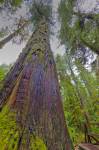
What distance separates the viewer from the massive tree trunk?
1160 mm

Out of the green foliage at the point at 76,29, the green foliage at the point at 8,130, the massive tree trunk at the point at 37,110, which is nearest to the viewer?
the green foliage at the point at 8,130

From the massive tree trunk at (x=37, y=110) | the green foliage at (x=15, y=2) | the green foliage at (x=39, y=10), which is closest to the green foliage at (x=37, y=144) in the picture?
the massive tree trunk at (x=37, y=110)

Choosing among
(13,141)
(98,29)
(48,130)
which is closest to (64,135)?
(48,130)

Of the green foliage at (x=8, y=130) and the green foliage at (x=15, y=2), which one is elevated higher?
the green foliage at (x=15, y=2)

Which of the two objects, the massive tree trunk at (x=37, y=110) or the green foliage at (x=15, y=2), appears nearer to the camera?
the massive tree trunk at (x=37, y=110)

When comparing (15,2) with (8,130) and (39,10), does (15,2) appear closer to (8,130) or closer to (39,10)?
(39,10)

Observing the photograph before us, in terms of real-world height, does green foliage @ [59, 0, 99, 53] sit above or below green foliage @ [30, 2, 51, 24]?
below

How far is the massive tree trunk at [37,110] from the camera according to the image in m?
1.16

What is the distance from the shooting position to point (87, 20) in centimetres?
1444

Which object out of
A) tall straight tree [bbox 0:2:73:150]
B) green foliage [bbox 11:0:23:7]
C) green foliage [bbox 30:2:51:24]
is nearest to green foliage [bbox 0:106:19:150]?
tall straight tree [bbox 0:2:73:150]

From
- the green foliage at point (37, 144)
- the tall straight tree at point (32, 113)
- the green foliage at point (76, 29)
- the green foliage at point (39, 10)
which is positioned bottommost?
the green foliage at point (37, 144)

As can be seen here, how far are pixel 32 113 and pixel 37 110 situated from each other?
0.21 feet

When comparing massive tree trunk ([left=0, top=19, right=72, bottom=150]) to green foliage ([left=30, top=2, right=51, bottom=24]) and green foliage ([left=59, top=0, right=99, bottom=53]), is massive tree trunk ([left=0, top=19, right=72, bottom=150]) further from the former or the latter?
green foliage ([left=30, top=2, right=51, bottom=24])

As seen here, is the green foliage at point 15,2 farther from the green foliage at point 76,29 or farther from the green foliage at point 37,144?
the green foliage at point 37,144
